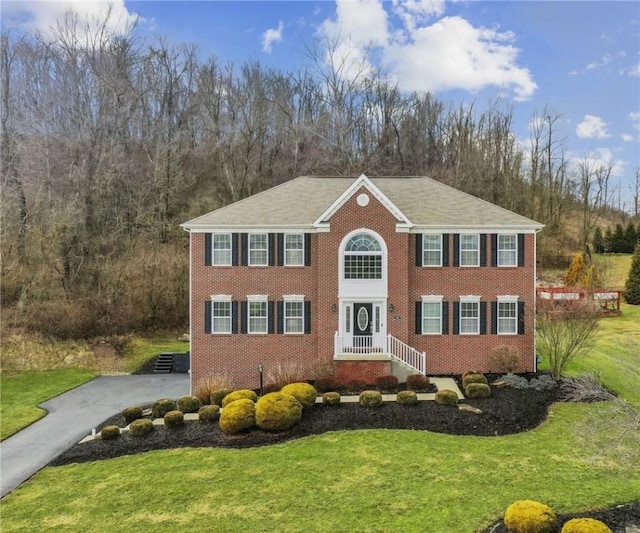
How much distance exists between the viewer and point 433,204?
853 inches

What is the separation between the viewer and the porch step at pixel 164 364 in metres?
25.6

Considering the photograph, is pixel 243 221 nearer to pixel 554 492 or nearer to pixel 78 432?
pixel 78 432

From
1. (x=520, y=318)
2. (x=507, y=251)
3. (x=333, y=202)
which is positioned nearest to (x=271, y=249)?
(x=333, y=202)

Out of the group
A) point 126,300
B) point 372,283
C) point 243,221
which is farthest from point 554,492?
point 126,300

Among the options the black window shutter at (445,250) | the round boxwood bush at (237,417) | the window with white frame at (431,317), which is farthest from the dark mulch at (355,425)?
the black window shutter at (445,250)

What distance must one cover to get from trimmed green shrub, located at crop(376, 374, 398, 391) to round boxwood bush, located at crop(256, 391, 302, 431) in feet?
14.8

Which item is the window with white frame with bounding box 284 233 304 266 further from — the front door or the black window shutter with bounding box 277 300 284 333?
the front door

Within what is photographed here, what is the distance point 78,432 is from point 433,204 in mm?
18490

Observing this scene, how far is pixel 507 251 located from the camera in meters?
20.2

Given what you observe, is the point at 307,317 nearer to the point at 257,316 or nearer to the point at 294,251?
the point at 257,316

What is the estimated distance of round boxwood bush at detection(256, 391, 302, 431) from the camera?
14.5 meters

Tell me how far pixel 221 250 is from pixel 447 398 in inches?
465

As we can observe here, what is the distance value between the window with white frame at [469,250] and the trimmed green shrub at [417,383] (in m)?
5.79

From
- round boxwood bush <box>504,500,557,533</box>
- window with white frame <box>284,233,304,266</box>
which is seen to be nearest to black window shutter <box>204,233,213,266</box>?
window with white frame <box>284,233,304,266</box>
